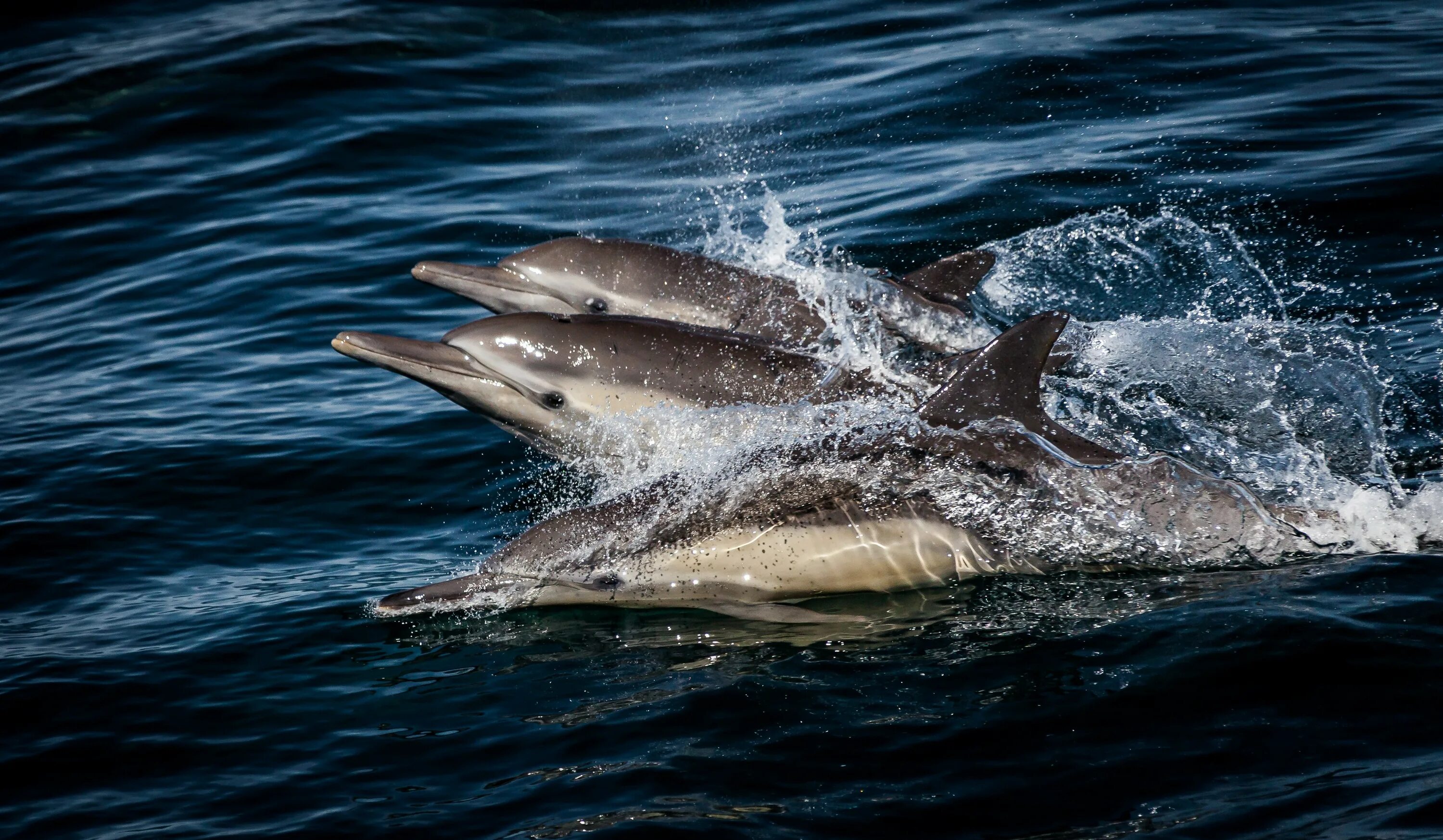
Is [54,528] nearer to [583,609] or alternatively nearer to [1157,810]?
[583,609]

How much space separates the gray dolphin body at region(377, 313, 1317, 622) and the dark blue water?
0.66ft

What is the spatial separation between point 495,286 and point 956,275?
10.7 feet

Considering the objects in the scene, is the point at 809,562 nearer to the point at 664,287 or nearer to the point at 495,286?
the point at 664,287

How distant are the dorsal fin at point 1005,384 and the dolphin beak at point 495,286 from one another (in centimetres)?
382

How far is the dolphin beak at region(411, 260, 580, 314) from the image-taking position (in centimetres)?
990

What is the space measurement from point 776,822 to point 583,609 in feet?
7.88

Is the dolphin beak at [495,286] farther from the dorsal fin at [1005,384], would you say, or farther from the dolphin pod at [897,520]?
the dorsal fin at [1005,384]

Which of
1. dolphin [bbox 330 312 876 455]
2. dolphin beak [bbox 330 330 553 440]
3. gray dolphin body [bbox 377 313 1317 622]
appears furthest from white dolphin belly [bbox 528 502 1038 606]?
dolphin beak [bbox 330 330 553 440]

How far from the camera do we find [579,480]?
354 inches

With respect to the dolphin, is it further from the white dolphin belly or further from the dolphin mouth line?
the white dolphin belly

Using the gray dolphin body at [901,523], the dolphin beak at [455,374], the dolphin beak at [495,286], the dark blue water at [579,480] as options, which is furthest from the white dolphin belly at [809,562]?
the dolphin beak at [495,286]

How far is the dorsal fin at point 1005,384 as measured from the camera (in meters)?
6.70

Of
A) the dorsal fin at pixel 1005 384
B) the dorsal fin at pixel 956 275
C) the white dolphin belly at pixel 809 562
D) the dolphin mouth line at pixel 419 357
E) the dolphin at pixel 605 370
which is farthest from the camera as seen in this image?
the dorsal fin at pixel 956 275

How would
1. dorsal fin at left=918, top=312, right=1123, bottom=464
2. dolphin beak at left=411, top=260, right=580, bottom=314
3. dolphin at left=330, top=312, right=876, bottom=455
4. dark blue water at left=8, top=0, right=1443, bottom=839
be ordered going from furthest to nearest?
dolphin beak at left=411, top=260, right=580, bottom=314, dolphin at left=330, top=312, right=876, bottom=455, dorsal fin at left=918, top=312, right=1123, bottom=464, dark blue water at left=8, top=0, right=1443, bottom=839
